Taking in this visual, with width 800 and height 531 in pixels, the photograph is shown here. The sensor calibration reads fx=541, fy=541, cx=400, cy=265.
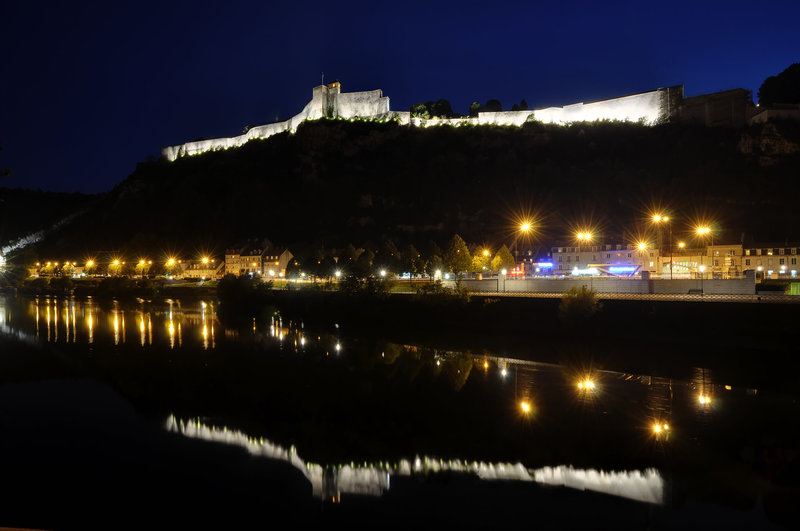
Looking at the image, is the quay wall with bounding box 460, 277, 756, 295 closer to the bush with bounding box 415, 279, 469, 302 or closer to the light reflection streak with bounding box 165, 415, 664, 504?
the bush with bounding box 415, 279, 469, 302

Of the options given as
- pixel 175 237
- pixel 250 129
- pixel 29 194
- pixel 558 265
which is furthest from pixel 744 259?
pixel 29 194

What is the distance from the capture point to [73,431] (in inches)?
542

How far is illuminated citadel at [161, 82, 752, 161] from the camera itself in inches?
3201

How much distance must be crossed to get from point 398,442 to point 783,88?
101639 mm

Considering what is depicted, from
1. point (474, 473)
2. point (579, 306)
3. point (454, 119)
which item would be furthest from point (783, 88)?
point (474, 473)

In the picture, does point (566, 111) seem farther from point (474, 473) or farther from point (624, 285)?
point (474, 473)

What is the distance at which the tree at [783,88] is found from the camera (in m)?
85.6

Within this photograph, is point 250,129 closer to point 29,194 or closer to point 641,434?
point 29,194

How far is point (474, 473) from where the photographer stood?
1062 centimetres

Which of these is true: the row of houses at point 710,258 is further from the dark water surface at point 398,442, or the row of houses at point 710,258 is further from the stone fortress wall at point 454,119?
the stone fortress wall at point 454,119

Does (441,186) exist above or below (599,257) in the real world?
above

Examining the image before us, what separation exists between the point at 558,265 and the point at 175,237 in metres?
57.8

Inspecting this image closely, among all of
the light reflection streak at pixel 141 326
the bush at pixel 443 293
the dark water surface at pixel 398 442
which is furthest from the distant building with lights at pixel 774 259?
the light reflection streak at pixel 141 326

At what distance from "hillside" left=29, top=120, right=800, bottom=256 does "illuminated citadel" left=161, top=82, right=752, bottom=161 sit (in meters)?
3.80
